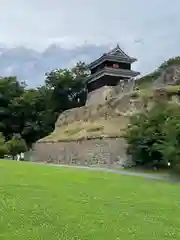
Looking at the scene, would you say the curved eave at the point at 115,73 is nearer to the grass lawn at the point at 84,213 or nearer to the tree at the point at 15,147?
the tree at the point at 15,147

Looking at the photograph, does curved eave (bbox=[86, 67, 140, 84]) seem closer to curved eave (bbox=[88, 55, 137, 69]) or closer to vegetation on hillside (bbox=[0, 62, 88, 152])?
curved eave (bbox=[88, 55, 137, 69])

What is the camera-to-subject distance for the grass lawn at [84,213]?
21.1 feet

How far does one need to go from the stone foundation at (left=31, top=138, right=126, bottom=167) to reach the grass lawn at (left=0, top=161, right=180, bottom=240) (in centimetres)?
1709

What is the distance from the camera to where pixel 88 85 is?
50062mm

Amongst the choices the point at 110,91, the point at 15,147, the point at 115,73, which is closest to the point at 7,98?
the point at 15,147

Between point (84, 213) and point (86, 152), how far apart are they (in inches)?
979

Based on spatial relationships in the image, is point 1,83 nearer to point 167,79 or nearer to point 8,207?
point 167,79

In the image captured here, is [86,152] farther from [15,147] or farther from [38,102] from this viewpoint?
[38,102]

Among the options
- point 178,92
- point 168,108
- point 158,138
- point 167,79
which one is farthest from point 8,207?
point 167,79

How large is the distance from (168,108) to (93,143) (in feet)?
32.0

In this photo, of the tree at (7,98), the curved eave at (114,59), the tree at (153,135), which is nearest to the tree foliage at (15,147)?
the tree at (7,98)

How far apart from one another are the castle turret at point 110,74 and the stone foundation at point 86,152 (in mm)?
9908

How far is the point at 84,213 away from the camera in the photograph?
7.97 metres

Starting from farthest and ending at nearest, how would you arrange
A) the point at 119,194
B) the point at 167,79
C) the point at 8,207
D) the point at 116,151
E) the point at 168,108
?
the point at 167,79
the point at 116,151
the point at 168,108
the point at 119,194
the point at 8,207
